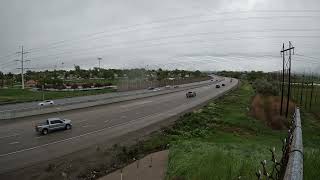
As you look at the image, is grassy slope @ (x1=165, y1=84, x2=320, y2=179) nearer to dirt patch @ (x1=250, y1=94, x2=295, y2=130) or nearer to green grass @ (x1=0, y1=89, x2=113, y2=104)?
dirt patch @ (x1=250, y1=94, x2=295, y2=130)

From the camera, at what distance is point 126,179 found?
66.0ft

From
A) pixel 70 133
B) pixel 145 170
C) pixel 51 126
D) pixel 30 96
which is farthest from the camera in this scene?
pixel 30 96

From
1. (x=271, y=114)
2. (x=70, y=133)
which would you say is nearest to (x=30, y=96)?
(x=70, y=133)

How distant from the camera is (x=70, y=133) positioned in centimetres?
3216

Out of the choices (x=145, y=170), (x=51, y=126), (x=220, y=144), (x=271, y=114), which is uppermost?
(x=51, y=126)

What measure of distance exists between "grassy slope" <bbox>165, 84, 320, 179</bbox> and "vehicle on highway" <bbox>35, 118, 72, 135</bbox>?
34.4ft

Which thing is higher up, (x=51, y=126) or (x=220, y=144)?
(x=51, y=126)

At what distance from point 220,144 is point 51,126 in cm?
1629

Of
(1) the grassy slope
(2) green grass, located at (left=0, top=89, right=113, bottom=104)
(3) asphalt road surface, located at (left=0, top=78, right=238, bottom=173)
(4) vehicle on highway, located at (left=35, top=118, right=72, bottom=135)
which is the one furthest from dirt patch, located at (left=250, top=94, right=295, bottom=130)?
(2) green grass, located at (left=0, top=89, right=113, bottom=104)

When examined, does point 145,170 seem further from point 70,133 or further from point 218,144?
point 70,133

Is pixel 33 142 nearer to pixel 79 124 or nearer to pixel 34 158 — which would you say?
pixel 34 158

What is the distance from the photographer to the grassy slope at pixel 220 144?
12.9 meters

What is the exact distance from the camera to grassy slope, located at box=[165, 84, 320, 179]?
1288 cm

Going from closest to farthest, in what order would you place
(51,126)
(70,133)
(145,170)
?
1. (145,170)
2. (70,133)
3. (51,126)
